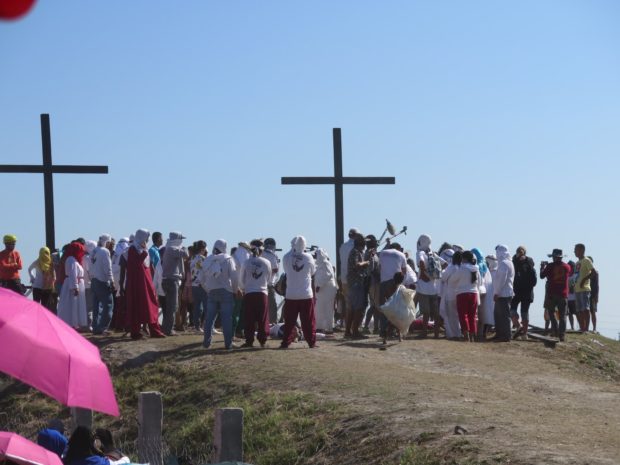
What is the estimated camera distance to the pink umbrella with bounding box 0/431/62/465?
7293mm

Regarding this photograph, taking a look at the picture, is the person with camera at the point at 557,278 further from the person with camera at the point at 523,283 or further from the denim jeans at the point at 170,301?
the denim jeans at the point at 170,301

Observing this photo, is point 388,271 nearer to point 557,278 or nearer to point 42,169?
point 557,278

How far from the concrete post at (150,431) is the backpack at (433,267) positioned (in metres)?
9.29

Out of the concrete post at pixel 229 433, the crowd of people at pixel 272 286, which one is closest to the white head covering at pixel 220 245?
the crowd of people at pixel 272 286

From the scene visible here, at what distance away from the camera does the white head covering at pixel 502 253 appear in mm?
21161

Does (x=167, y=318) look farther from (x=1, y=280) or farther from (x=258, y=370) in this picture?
(x=258, y=370)

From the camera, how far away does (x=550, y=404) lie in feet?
43.8

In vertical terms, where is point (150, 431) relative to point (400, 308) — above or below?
below

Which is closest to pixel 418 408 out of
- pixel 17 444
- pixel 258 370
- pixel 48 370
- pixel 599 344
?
pixel 258 370

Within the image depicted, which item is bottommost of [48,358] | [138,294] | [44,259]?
[138,294]

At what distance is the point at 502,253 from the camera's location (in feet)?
69.7

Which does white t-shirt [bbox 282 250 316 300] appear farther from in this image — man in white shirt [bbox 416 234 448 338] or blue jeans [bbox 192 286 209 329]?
man in white shirt [bbox 416 234 448 338]

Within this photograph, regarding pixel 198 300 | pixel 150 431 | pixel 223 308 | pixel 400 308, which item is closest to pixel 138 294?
pixel 198 300

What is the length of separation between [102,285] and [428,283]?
6.10 meters
